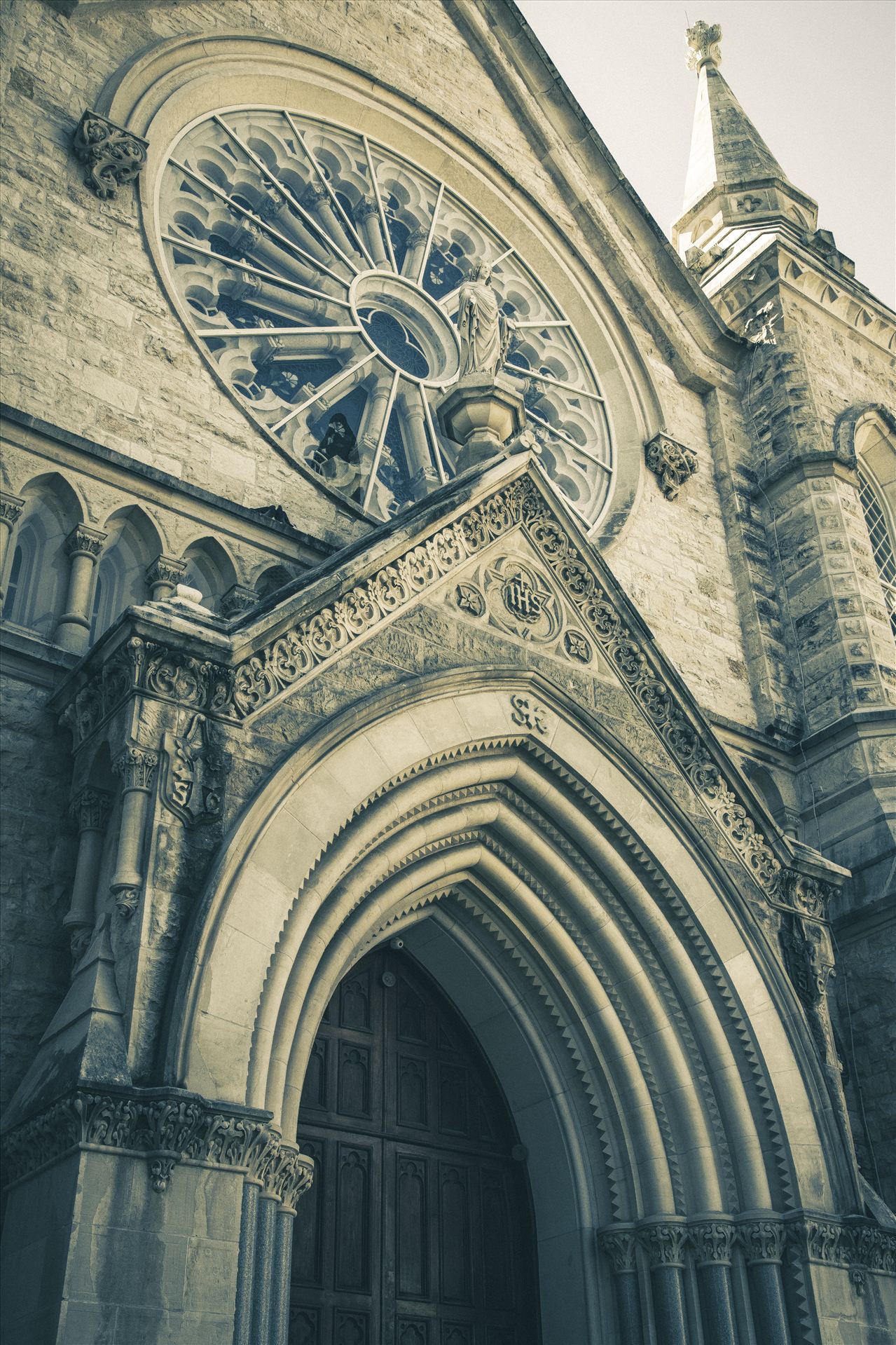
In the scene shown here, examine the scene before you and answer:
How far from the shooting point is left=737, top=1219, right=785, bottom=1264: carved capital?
8.49 m

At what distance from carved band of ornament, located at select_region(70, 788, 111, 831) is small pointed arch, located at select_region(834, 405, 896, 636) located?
10459mm

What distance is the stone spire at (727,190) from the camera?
17.0 m

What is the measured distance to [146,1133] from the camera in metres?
6.04

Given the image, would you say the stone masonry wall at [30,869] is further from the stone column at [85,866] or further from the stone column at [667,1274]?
the stone column at [667,1274]

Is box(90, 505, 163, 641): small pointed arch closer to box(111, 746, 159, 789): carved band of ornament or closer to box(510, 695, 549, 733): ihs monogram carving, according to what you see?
box(111, 746, 159, 789): carved band of ornament

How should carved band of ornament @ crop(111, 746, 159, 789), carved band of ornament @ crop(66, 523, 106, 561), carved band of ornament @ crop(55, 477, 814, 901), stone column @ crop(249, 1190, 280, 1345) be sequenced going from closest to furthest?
stone column @ crop(249, 1190, 280, 1345) < carved band of ornament @ crop(111, 746, 159, 789) < carved band of ornament @ crop(55, 477, 814, 901) < carved band of ornament @ crop(66, 523, 106, 561)

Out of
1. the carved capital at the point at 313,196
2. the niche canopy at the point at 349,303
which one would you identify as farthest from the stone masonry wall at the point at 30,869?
the carved capital at the point at 313,196

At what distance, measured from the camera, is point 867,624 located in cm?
1339

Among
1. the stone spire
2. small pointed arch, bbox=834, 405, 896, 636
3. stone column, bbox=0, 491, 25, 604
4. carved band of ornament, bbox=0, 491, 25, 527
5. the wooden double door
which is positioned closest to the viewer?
the wooden double door

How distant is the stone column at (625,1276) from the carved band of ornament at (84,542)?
17.9 feet

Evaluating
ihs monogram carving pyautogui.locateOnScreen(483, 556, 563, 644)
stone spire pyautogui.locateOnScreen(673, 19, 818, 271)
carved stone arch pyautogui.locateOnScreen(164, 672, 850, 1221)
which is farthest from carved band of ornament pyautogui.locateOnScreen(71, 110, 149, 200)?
stone spire pyautogui.locateOnScreen(673, 19, 818, 271)

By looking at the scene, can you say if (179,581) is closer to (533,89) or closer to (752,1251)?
(752,1251)

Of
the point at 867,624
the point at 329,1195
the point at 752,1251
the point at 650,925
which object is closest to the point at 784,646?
the point at 867,624

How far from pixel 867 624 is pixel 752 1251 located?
6.66 metres
